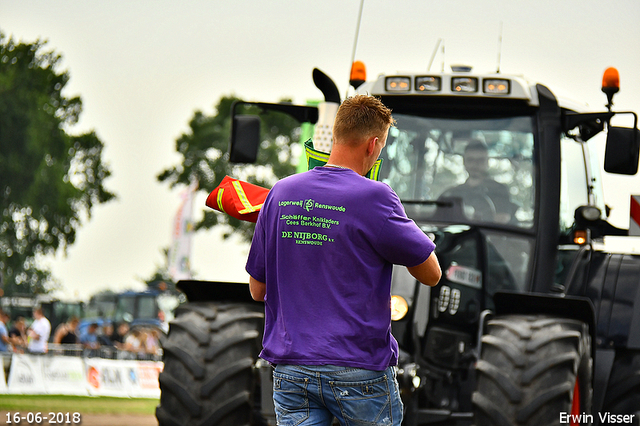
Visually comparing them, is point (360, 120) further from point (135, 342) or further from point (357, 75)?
point (135, 342)

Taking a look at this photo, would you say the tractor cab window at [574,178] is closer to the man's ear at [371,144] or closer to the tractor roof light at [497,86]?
the tractor roof light at [497,86]

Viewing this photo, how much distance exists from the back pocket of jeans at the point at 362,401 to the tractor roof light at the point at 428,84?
3397 millimetres

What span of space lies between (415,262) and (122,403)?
46.9 ft

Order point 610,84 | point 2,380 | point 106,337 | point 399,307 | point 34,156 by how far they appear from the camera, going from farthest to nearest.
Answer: point 34,156, point 106,337, point 2,380, point 610,84, point 399,307

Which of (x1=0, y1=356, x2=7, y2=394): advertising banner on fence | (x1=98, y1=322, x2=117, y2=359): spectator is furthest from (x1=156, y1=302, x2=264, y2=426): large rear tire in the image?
(x1=98, y1=322, x2=117, y2=359): spectator

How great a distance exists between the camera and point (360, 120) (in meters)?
3.38

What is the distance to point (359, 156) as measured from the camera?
345 cm

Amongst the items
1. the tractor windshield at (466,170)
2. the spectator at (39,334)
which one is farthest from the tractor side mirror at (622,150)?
the spectator at (39,334)

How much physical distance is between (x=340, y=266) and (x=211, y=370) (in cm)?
238

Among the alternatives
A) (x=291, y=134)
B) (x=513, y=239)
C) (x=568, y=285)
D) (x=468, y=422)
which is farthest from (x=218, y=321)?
(x=291, y=134)

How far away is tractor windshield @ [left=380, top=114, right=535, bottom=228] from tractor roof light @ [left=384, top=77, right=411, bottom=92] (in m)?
0.30

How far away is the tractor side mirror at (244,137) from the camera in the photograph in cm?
660

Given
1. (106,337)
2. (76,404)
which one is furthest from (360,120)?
(106,337)

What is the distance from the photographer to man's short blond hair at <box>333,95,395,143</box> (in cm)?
339
